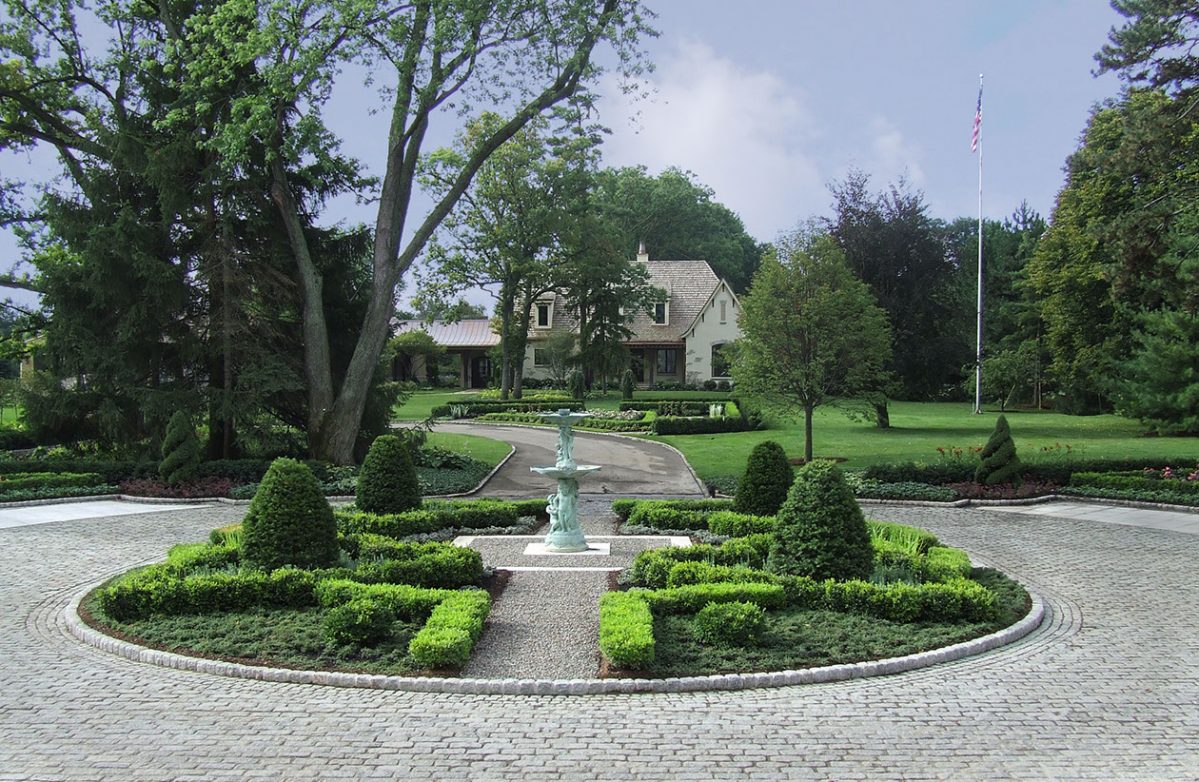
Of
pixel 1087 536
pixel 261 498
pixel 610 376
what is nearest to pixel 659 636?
pixel 261 498

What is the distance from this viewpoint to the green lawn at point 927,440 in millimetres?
25531

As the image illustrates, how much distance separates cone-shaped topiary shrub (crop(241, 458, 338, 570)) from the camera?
1086 cm

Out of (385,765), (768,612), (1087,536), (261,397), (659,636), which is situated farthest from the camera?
(261,397)

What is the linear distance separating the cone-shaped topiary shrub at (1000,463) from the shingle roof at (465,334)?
4169 centimetres

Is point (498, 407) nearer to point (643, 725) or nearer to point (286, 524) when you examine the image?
point (286, 524)

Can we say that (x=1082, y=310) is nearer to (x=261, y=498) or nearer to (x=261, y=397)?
(x=261, y=397)

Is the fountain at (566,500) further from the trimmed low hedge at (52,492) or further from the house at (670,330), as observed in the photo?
the house at (670,330)

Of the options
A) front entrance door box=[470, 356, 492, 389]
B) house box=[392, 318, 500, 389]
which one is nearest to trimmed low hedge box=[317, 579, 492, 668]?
house box=[392, 318, 500, 389]

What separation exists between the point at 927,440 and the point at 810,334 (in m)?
9.21

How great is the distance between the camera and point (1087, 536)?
15.4 m

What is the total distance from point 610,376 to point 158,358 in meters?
31.2

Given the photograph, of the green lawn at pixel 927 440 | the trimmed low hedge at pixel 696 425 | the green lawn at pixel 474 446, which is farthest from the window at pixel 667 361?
the green lawn at pixel 474 446

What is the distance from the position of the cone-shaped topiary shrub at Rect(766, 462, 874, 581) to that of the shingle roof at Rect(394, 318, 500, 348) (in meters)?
48.8

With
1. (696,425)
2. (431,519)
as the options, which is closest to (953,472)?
(431,519)
